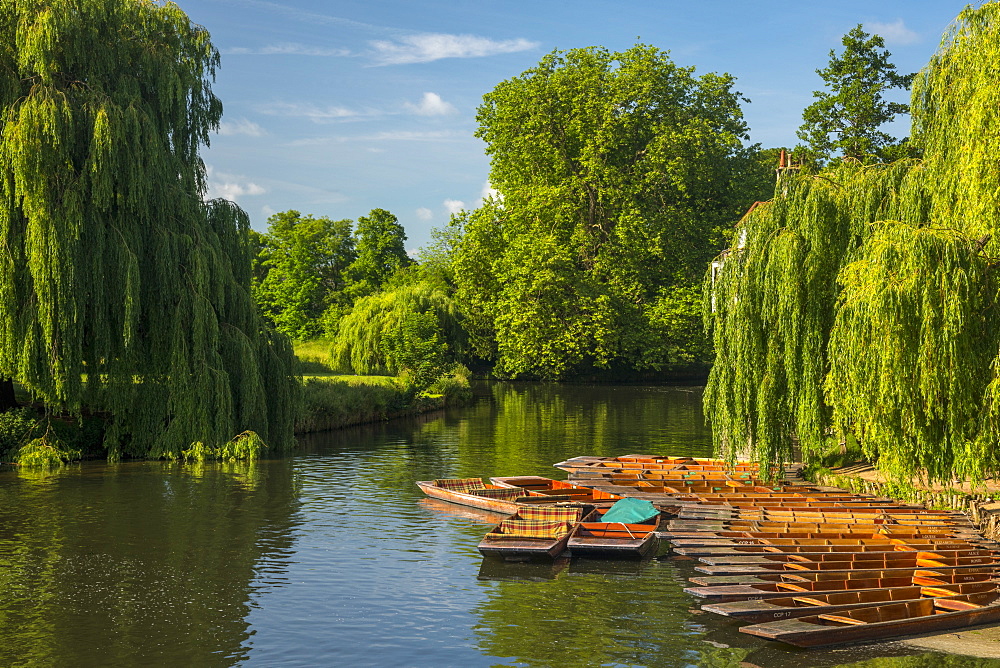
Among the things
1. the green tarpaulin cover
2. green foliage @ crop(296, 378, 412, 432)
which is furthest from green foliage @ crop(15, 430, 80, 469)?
the green tarpaulin cover

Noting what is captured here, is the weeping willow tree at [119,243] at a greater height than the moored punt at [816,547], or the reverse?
the weeping willow tree at [119,243]

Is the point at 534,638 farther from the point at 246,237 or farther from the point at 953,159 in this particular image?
the point at 246,237

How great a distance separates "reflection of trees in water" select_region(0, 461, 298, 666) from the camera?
1259cm

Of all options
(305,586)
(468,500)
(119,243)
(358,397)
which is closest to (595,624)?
(305,586)

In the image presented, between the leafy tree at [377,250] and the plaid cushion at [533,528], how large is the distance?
200 ft

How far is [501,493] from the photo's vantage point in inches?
854

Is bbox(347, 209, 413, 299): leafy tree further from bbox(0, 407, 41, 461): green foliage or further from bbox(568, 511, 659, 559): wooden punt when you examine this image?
bbox(568, 511, 659, 559): wooden punt

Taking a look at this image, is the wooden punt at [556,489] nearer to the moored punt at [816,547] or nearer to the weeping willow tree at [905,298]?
the weeping willow tree at [905,298]

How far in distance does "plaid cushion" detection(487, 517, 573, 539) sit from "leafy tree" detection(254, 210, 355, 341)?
43.8 metres

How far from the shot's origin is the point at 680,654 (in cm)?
1215

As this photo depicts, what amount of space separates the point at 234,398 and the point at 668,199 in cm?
3869

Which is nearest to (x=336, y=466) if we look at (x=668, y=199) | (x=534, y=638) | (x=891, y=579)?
(x=534, y=638)

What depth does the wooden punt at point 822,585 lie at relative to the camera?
42.2 ft

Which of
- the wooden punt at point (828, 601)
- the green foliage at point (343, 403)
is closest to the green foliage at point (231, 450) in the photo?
the green foliage at point (343, 403)
